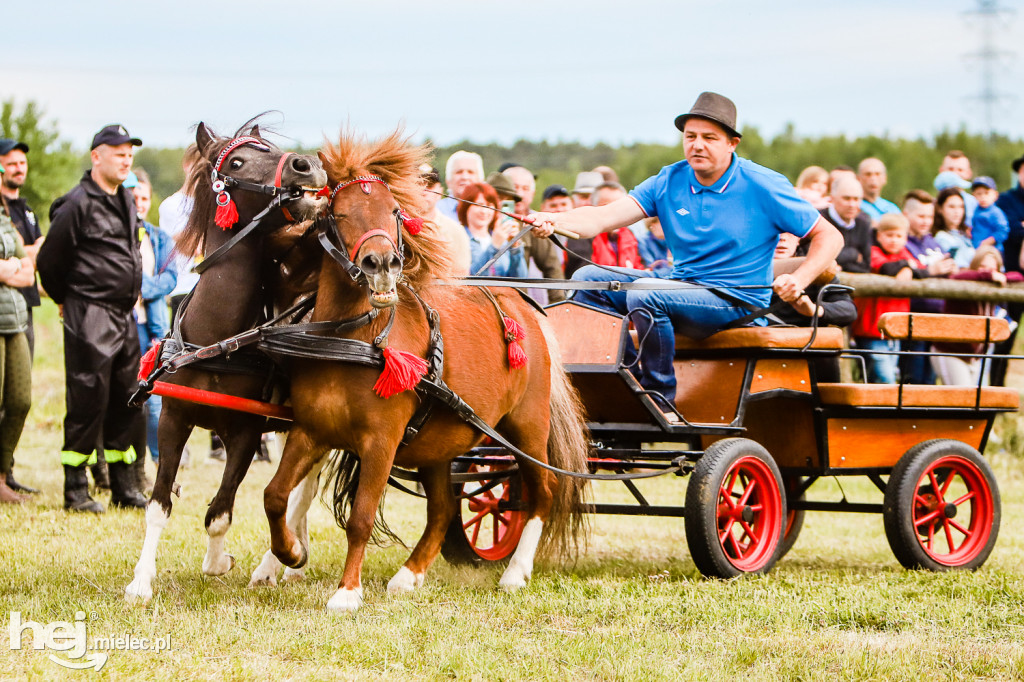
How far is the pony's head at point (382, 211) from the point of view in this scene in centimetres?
431

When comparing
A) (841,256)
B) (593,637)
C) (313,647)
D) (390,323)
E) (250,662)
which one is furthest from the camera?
(841,256)

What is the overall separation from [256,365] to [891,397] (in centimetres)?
334

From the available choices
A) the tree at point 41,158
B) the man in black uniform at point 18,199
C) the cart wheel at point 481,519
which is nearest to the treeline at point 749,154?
the tree at point 41,158

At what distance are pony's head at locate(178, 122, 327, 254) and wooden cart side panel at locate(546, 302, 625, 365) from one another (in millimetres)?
1795

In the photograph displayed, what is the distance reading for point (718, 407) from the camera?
19.6ft

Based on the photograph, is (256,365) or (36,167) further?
(36,167)

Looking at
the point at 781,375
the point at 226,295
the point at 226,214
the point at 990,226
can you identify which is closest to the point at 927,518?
the point at 781,375

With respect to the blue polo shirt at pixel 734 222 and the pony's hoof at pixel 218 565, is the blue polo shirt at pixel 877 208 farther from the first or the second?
the pony's hoof at pixel 218 565

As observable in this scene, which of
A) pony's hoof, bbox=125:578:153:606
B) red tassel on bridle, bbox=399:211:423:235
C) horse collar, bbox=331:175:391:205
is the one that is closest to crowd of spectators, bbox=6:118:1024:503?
red tassel on bridle, bbox=399:211:423:235

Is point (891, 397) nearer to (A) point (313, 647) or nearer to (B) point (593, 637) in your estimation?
(B) point (593, 637)

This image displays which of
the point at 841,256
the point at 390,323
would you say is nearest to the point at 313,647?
the point at 390,323

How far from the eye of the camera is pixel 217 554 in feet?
16.9

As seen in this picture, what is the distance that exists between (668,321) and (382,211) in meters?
1.85

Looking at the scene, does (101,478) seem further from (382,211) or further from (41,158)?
(41,158)
